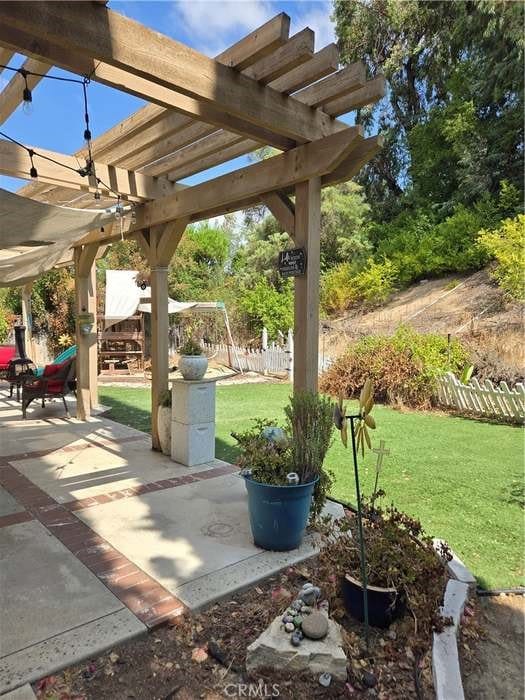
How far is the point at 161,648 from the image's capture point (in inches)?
78.1

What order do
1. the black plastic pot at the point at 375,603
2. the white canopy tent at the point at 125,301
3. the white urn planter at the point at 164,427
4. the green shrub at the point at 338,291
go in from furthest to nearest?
the green shrub at the point at 338,291, the white canopy tent at the point at 125,301, the white urn planter at the point at 164,427, the black plastic pot at the point at 375,603

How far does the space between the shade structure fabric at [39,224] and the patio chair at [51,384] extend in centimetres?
212

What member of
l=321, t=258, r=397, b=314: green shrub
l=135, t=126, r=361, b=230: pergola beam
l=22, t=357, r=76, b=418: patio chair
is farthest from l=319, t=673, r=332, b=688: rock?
l=321, t=258, r=397, b=314: green shrub

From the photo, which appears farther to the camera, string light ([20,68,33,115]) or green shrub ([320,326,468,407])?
green shrub ([320,326,468,407])

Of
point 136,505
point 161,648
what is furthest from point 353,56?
point 161,648

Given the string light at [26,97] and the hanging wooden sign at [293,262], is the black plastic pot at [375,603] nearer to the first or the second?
the hanging wooden sign at [293,262]

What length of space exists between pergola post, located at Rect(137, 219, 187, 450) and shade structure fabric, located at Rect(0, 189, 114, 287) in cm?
78

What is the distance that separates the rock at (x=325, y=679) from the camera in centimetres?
175

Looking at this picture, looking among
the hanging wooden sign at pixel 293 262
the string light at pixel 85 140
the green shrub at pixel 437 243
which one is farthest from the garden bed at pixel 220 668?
the green shrub at pixel 437 243

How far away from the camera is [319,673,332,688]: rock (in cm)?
175

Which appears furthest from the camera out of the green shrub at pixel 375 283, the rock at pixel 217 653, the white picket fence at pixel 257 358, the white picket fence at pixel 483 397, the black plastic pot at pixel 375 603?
the green shrub at pixel 375 283

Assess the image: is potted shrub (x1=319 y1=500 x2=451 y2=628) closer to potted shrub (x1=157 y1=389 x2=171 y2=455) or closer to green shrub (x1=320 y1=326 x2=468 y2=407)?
potted shrub (x1=157 y1=389 x2=171 y2=455)

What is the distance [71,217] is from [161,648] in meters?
3.15

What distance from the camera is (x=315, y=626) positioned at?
186cm
